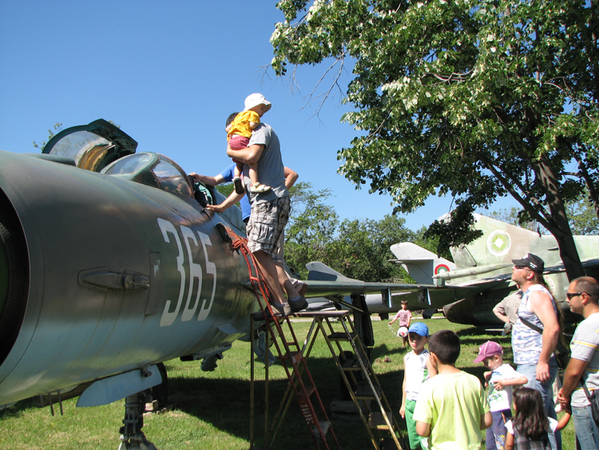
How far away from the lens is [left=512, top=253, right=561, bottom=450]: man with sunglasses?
11.1ft

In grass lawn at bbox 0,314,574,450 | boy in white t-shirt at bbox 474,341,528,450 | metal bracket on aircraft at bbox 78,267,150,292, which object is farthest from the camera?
grass lawn at bbox 0,314,574,450

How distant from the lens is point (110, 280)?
2123 millimetres

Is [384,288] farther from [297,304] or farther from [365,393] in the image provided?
[297,304]

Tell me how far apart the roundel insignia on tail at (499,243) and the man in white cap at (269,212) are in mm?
17245

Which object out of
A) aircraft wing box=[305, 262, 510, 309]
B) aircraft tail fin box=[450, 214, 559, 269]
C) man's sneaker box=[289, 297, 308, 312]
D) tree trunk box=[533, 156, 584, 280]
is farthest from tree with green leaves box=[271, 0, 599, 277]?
aircraft tail fin box=[450, 214, 559, 269]

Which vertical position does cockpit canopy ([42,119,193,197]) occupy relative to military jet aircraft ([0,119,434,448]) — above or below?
above

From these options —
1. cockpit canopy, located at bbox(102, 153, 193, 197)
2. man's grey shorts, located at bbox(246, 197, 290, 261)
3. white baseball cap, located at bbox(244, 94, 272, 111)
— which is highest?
white baseball cap, located at bbox(244, 94, 272, 111)

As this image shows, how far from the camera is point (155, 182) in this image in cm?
356

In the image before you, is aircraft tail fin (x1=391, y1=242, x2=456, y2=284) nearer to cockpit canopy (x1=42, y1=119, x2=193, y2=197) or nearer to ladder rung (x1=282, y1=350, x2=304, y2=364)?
ladder rung (x1=282, y1=350, x2=304, y2=364)

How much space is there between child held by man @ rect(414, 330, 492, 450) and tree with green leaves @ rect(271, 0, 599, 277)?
225 inches

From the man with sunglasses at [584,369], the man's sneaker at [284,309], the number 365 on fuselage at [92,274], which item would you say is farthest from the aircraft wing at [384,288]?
the man with sunglasses at [584,369]

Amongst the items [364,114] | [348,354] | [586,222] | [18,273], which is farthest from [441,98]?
[586,222]

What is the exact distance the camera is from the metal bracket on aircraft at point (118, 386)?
2422 mm

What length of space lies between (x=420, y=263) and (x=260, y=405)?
16.0 meters
